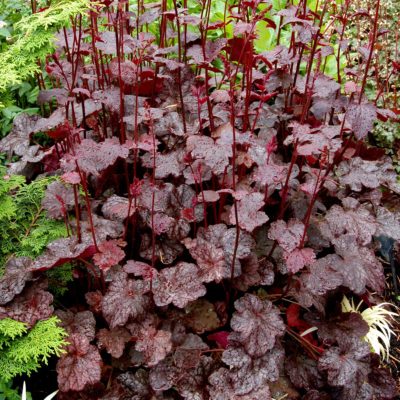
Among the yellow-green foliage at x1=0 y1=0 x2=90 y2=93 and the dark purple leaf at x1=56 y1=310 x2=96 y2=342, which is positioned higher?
the yellow-green foliage at x1=0 y1=0 x2=90 y2=93

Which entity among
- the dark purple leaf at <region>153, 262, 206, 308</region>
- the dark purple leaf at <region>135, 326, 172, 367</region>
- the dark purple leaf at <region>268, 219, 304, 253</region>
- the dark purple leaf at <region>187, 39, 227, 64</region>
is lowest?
the dark purple leaf at <region>135, 326, 172, 367</region>

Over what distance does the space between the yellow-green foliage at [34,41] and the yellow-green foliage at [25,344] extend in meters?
0.82

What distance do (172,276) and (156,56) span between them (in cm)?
108

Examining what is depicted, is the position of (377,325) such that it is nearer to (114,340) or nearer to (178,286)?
(178,286)

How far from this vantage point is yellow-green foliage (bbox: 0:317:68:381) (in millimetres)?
1718

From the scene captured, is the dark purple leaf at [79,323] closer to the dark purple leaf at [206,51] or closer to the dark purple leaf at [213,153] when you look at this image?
the dark purple leaf at [213,153]

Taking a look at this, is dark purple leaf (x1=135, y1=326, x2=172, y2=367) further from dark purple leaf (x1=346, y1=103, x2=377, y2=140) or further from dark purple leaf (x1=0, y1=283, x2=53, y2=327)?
dark purple leaf (x1=346, y1=103, x2=377, y2=140)

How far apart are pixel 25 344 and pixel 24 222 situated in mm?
570

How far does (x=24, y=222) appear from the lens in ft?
7.04

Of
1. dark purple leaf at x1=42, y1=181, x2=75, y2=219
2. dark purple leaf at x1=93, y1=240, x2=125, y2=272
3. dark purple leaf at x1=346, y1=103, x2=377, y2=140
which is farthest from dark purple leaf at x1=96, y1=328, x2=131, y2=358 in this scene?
dark purple leaf at x1=346, y1=103, x2=377, y2=140

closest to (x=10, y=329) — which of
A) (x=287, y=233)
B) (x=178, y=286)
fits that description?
(x=178, y=286)

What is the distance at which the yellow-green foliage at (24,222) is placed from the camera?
79.1 inches

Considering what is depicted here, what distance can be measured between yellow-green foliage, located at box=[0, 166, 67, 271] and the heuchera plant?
86 mm

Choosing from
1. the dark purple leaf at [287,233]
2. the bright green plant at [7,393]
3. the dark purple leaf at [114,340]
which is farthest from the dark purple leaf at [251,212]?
the bright green plant at [7,393]
